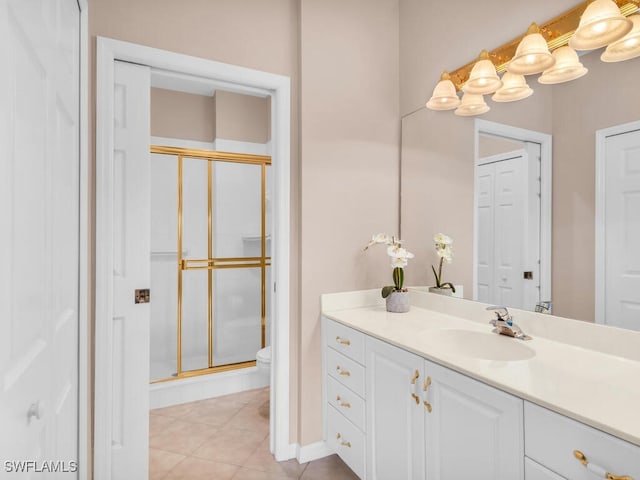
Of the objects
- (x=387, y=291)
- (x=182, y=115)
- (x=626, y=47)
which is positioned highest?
(x=182, y=115)

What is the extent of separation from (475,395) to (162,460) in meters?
1.77

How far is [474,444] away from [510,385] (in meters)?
0.25

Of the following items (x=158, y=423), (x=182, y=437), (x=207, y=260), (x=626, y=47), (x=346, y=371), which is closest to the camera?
(x=626, y=47)

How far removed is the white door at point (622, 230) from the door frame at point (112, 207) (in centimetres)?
138

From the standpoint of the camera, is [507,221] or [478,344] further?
[507,221]

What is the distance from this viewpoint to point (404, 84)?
7.27 ft

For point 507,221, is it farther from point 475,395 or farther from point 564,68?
point 475,395

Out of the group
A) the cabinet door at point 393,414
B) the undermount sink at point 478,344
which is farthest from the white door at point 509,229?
Result: the cabinet door at point 393,414

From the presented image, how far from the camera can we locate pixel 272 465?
192 cm

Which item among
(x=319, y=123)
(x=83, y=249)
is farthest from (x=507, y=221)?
(x=83, y=249)

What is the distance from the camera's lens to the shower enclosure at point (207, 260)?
2941 mm

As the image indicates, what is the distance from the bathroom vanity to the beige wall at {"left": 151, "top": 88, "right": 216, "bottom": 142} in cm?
221

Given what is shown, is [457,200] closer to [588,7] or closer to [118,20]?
[588,7]

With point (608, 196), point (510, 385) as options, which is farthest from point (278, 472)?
point (608, 196)
